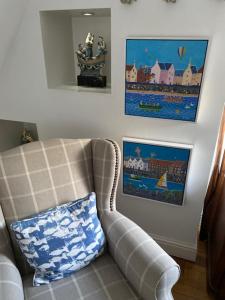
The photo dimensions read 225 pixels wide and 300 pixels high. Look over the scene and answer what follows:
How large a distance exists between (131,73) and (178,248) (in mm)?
1208

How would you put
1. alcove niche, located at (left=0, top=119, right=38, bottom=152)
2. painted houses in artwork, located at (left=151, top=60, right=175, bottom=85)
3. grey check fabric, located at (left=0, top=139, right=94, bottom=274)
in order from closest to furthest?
grey check fabric, located at (left=0, top=139, right=94, bottom=274)
painted houses in artwork, located at (left=151, top=60, right=175, bottom=85)
alcove niche, located at (left=0, top=119, right=38, bottom=152)

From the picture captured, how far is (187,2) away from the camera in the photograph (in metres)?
1.16

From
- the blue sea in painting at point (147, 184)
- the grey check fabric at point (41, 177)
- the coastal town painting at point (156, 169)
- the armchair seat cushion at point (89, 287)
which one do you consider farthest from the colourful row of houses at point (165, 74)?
the armchair seat cushion at point (89, 287)

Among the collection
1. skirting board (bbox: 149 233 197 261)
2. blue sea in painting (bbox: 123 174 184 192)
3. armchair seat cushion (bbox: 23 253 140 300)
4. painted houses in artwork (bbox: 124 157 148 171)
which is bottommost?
skirting board (bbox: 149 233 197 261)

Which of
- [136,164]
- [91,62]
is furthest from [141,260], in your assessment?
[91,62]

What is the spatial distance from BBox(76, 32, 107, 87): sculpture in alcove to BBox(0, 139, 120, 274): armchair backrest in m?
0.45

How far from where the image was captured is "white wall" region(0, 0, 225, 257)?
3.93 ft

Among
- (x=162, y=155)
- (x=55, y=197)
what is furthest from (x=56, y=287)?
(x=162, y=155)

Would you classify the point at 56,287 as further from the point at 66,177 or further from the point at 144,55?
the point at 144,55

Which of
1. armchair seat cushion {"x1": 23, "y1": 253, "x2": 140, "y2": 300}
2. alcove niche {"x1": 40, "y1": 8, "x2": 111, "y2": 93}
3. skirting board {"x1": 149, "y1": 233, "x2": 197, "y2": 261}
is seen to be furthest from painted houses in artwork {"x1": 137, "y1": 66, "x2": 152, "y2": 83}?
skirting board {"x1": 149, "y1": 233, "x2": 197, "y2": 261}

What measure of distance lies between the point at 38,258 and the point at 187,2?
1349mm

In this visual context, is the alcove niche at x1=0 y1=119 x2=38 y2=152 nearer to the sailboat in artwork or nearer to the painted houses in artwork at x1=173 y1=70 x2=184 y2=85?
the sailboat in artwork

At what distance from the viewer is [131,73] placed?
4.46 ft

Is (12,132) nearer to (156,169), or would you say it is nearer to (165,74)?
(156,169)
